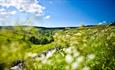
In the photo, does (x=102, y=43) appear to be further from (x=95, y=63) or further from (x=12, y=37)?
(x=12, y=37)

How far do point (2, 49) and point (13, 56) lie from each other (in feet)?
0.33

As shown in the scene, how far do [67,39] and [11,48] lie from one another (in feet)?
6.14

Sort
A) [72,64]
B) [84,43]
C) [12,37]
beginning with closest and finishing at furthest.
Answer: [12,37]
[72,64]
[84,43]

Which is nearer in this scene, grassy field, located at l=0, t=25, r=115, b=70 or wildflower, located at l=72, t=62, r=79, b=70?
grassy field, located at l=0, t=25, r=115, b=70

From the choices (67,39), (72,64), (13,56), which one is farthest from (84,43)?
(13,56)

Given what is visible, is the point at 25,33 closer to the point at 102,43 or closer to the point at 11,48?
the point at 11,48

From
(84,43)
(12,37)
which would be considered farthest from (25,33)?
(84,43)

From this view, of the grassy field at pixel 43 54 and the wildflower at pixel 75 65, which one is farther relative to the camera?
the wildflower at pixel 75 65

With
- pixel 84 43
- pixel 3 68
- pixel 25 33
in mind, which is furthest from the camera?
pixel 84 43

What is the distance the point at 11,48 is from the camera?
68.4 inches

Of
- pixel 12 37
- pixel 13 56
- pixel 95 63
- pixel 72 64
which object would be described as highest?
pixel 12 37

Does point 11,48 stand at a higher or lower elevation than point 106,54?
higher

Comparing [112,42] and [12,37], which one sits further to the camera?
[112,42]

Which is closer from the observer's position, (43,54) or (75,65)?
(75,65)
